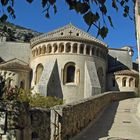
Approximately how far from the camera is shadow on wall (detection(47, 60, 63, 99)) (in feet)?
121

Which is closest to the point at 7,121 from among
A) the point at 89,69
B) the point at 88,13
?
the point at 88,13

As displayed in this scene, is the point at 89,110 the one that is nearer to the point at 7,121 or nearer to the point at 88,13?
the point at 7,121

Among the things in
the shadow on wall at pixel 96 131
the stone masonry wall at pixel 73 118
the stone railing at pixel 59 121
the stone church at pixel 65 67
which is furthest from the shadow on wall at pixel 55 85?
the stone railing at pixel 59 121

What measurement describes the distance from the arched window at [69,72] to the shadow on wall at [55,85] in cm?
100

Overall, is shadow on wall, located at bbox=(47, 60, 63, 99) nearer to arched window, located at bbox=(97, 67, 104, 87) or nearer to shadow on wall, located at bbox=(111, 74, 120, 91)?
arched window, located at bbox=(97, 67, 104, 87)

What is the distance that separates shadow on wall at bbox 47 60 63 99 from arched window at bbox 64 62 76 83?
998 millimetres

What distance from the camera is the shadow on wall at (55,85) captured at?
36903mm

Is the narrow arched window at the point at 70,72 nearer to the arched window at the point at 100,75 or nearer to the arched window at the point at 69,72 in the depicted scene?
the arched window at the point at 69,72

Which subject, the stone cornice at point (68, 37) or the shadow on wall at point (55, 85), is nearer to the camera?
the shadow on wall at point (55, 85)

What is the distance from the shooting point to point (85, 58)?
3922 centimetres

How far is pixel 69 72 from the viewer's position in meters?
38.9

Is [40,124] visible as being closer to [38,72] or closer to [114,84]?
[38,72]

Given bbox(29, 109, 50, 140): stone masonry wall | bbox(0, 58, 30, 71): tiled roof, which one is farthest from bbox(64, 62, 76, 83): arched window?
bbox(29, 109, 50, 140): stone masonry wall

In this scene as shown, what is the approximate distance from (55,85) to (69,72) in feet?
7.56
